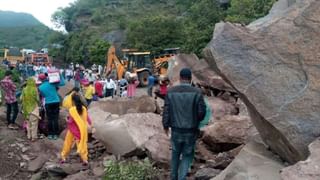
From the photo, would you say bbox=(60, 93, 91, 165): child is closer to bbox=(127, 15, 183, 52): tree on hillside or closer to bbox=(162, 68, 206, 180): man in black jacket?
bbox=(162, 68, 206, 180): man in black jacket

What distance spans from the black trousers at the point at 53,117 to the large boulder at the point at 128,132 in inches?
77.7

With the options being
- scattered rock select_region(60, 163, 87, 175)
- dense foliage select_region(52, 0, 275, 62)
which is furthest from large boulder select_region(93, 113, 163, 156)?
dense foliage select_region(52, 0, 275, 62)

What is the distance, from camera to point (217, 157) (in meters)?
7.76

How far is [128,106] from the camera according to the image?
456 inches

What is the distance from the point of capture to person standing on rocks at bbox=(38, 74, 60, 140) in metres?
10.7

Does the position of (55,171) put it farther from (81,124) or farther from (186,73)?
(186,73)

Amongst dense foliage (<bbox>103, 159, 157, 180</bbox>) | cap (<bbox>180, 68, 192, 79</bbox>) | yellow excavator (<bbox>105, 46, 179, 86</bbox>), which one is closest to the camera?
cap (<bbox>180, 68, 192, 79</bbox>)

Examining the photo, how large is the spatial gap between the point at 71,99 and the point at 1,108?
5969 millimetres

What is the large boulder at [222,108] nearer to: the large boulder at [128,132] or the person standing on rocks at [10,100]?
the large boulder at [128,132]

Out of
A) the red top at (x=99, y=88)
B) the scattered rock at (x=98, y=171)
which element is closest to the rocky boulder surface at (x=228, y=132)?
the scattered rock at (x=98, y=171)

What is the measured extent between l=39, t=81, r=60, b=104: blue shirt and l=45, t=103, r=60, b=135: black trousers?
11 centimetres

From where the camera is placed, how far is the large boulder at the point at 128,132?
8.30 metres

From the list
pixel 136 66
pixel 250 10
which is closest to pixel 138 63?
pixel 136 66

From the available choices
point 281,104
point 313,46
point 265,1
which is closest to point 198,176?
point 281,104
